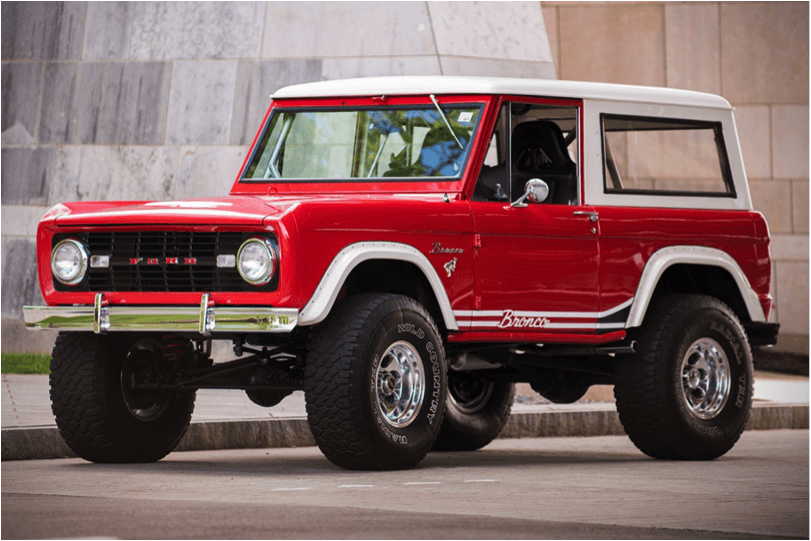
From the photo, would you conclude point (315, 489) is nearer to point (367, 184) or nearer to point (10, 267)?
point (367, 184)

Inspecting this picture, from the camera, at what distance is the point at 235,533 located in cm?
633

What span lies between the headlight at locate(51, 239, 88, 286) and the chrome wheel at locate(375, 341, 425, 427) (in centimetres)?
192

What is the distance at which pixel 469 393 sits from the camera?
11.7 meters

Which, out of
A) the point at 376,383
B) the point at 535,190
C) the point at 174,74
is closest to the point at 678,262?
the point at 535,190

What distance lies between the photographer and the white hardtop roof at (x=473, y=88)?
1010cm

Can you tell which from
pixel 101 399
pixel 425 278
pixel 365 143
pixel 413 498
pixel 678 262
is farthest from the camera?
pixel 678 262

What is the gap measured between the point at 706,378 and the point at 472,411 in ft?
6.01

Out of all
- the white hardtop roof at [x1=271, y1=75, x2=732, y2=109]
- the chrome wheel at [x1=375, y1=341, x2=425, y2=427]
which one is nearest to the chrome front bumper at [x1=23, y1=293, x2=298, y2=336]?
Answer: the chrome wheel at [x1=375, y1=341, x2=425, y2=427]

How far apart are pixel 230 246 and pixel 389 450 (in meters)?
1.49

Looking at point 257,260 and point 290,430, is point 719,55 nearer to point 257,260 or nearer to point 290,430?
point 290,430

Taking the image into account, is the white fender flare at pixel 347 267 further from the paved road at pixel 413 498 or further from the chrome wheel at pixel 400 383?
the paved road at pixel 413 498

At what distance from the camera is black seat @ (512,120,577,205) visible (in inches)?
404

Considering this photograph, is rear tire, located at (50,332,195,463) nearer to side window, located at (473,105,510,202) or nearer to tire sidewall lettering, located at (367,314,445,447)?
tire sidewall lettering, located at (367,314,445,447)

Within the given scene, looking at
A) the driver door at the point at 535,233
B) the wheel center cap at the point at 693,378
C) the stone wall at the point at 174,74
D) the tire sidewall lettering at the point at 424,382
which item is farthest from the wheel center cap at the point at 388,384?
the stone wall at the point at 174,74
